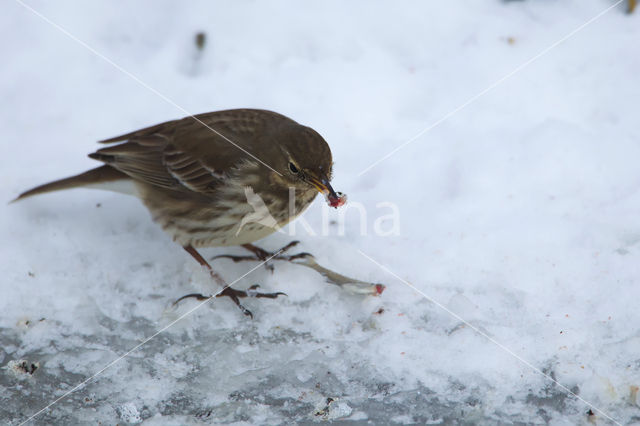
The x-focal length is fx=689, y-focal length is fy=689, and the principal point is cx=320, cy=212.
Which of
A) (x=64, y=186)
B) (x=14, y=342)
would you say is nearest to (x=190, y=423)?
(x=14, y=342)

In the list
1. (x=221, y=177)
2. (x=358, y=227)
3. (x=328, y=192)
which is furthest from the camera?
(x=358, y=227)

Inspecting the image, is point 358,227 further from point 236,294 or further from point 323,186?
point 236,294

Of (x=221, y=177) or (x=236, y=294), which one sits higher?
(x=221, y=177)

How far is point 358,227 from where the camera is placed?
4422 mm

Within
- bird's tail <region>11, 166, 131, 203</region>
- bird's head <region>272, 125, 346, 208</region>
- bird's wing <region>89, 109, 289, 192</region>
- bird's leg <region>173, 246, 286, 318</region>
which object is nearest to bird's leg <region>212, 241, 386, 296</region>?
bird's leg <region>173, 246, 286, 318</region>

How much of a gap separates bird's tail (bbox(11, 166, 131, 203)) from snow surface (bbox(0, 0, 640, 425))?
22cm

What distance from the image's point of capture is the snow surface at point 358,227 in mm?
3469

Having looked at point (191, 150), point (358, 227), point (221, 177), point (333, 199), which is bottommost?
point (358, 227)

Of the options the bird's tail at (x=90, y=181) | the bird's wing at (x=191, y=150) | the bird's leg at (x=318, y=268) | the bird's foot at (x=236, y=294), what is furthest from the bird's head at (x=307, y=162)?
the bird's tail at (x=90, y=181)

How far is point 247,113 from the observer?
435cm

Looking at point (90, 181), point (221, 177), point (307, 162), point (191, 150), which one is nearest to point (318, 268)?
point (307, 162)

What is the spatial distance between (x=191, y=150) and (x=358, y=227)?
1156 millimetres

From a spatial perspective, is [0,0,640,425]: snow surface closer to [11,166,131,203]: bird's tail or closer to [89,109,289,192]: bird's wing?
[11,166,131,203]: bird's tail

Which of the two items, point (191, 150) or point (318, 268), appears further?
point (191, 150)
